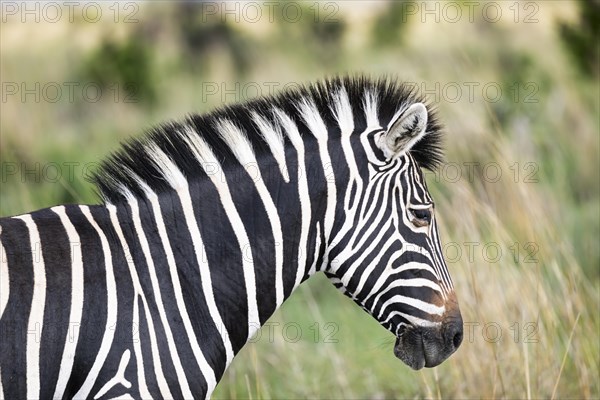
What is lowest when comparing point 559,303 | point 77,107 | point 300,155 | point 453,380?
point 453,380

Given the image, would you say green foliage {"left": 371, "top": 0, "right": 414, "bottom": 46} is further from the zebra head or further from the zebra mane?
the zebra head

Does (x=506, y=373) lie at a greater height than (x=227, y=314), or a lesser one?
lesser

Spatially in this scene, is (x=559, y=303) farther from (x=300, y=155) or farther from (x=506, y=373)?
(x=300, y=155)

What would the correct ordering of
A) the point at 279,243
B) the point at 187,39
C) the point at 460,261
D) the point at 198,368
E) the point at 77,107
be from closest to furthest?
1. the point at 198,368
2. the point at 279,243
3. the point at 460,261
4. the point at 77,107
5. the point at 187,39

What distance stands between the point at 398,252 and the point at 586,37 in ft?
38.0

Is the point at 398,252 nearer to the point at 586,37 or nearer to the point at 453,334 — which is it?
the point at 453,334

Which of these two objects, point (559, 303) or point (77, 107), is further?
point (77, 107)

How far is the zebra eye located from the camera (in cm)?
412

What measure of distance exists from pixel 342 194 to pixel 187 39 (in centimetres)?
2227

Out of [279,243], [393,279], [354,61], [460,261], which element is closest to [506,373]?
[460,261]

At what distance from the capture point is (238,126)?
4.19 m

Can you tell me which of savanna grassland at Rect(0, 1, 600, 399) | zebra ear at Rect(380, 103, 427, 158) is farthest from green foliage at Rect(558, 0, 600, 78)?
zebra ear at Rect(380, 103, 427, 158)

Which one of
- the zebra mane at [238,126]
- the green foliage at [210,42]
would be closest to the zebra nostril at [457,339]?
the zebra mane at [238,126]

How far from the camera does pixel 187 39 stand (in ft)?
83.7
